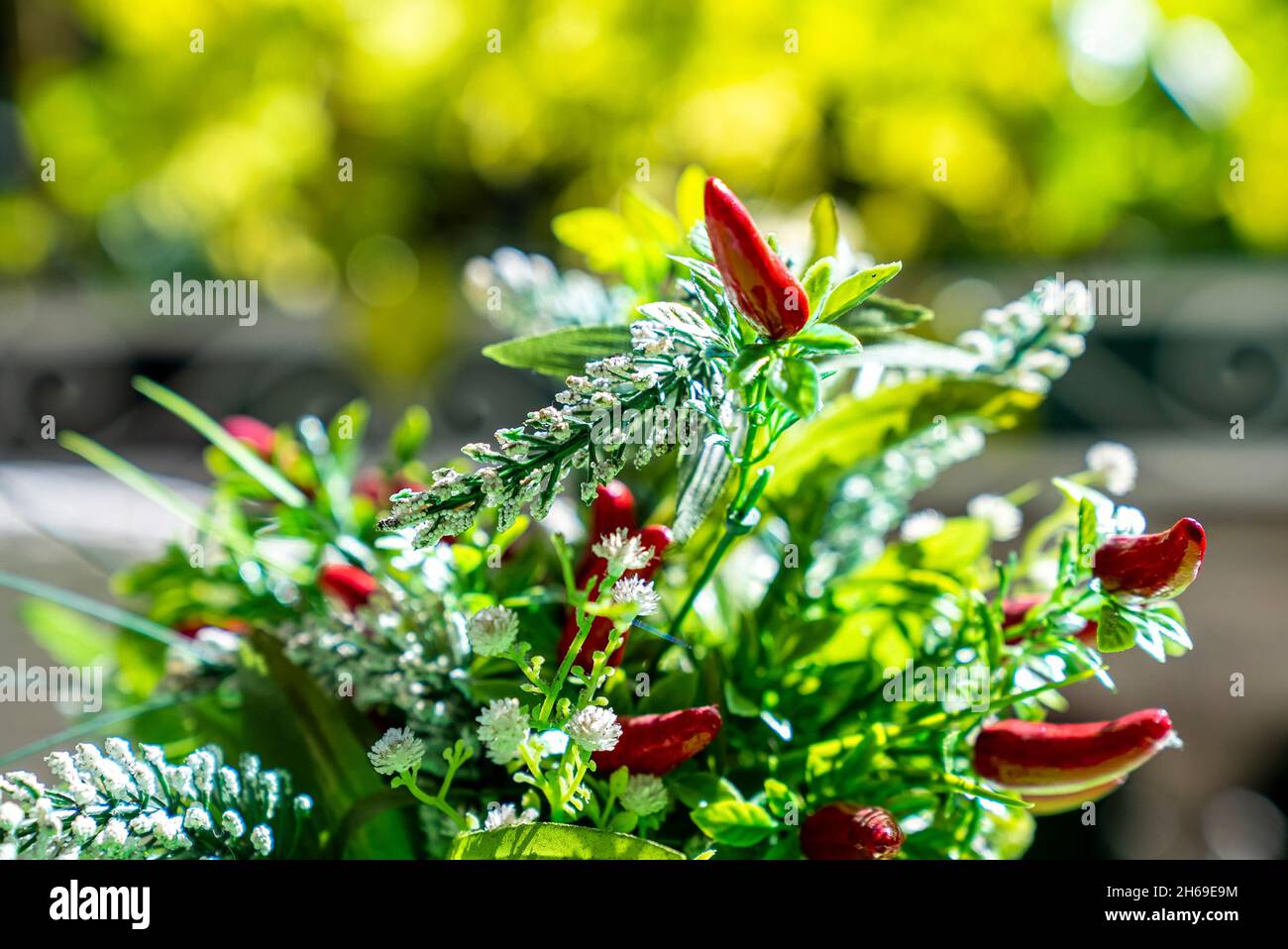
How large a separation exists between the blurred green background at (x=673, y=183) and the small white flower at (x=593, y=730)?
962mm

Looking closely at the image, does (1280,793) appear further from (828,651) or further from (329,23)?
(329,23)

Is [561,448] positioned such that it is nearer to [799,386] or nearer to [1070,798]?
[799,386]

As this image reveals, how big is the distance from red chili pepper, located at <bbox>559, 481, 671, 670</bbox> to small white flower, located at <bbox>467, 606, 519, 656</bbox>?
26mm

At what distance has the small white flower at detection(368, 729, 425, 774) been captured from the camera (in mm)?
184

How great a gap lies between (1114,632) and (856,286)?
0.08 metres

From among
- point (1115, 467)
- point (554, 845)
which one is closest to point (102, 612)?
point (554, 845)

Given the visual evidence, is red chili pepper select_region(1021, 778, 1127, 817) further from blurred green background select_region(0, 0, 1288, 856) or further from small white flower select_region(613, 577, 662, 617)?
blurred green background select_region(0, 0, 1288, 856)

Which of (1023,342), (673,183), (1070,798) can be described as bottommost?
(1070,798)

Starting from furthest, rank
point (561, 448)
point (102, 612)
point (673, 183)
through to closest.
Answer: point (673, 183) → point (102, 612) → point (561, 448)

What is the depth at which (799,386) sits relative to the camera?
0.59 ft

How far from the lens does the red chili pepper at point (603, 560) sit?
0.21 meters

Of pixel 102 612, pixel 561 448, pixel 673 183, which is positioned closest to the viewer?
pixel 561 448

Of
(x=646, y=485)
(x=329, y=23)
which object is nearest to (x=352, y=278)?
(x=329, y=23)

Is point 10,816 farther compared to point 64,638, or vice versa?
point 64,638
